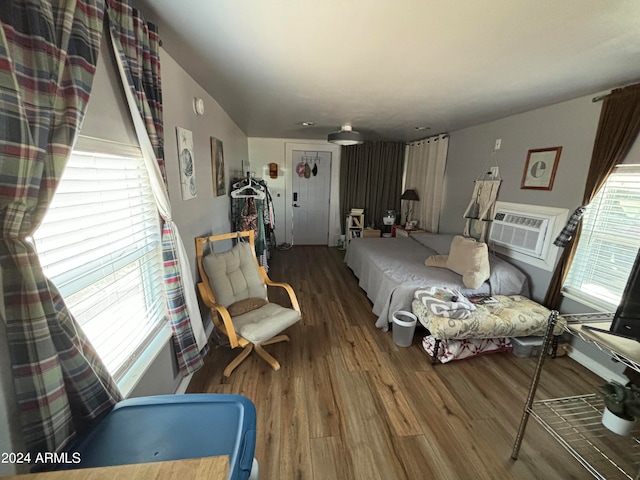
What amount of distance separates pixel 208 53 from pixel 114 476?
78.9 inches

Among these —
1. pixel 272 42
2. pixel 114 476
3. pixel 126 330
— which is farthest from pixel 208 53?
pixel 114 476

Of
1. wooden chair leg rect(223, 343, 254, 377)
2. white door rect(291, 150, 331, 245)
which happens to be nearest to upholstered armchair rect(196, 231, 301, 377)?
wooden chair leg rect(223, 343, 254, 377)

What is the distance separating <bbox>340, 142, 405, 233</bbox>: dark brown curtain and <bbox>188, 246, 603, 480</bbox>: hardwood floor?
3297mm

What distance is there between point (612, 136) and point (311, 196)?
4.36 m

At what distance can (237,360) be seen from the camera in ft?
6.79

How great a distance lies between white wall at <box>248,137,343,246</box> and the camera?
5254 millimetres

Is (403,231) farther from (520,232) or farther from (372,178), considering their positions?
(520,232)

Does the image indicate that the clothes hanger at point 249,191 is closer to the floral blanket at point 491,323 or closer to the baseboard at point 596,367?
the floral blanket at point 491,323

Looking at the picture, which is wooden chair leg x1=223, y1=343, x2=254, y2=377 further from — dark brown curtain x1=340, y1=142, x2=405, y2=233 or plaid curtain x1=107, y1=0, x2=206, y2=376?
dark brown curtain x1=340, y1=142, x2=405, y2=233

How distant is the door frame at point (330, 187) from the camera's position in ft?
17.4

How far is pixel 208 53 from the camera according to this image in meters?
1.62

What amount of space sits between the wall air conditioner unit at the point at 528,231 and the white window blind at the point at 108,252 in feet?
10.9

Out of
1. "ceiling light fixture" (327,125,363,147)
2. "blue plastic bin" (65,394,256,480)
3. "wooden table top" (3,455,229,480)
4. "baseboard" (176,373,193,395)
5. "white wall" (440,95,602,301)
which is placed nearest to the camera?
"wooden table top" (3,455,229,480)

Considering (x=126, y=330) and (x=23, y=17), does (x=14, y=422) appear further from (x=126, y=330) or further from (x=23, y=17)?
(x=23, y=17)
